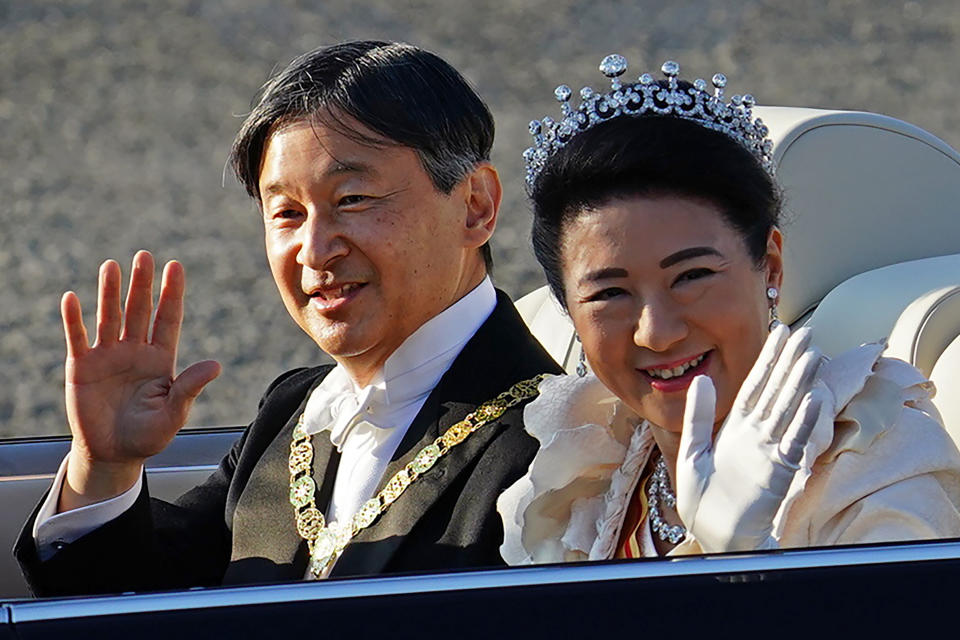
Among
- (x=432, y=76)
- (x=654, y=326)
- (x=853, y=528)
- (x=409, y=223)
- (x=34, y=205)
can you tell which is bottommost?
(x=853, y=528)

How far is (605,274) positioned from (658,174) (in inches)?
4.7

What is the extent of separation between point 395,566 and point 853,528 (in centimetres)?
62

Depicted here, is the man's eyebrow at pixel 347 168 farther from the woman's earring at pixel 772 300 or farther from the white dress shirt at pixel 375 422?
the woman's earring at pixel 772 300

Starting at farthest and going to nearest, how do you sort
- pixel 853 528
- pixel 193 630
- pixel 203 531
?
pixel 203 531
pixel 853 528
pixel 193 630

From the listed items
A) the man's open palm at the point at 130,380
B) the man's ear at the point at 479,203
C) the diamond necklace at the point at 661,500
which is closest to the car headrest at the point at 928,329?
the diamond necklace at the point at 661,500

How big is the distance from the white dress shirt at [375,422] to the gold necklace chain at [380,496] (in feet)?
0.10

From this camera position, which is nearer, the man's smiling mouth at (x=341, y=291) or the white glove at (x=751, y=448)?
the white glove at (x=751, y=448)

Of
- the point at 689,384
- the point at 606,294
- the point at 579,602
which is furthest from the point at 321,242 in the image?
the point at 579,602

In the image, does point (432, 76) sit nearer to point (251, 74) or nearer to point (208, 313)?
point (208, 313)

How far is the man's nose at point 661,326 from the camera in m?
1.58

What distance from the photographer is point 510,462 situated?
1.90m

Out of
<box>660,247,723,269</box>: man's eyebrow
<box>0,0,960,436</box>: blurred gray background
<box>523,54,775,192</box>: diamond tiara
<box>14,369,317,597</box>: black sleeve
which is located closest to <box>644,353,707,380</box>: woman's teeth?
<box>660,247,723,269</box>: man's eyebrow

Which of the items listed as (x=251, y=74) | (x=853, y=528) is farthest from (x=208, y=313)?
(x=853, y=528)

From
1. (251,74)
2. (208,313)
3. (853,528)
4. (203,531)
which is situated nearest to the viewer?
(853,528)
